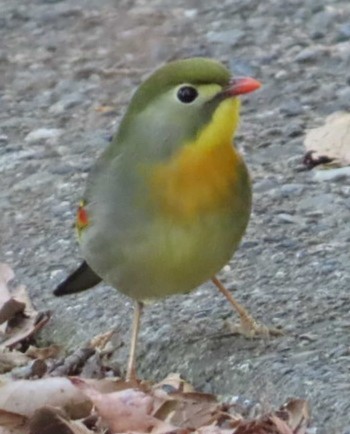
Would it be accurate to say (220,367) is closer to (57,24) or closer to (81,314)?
(81,314)

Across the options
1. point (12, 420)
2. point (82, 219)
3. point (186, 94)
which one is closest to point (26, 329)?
point (82, 219)

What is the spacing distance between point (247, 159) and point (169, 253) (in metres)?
1.72

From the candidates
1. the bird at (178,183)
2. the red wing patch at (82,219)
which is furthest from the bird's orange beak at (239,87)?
the red wing patch at (82,219)

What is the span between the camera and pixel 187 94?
3.89 m

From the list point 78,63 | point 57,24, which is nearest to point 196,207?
point 78,63

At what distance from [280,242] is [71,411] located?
1269 millimetres

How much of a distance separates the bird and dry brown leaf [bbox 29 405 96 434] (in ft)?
1.53

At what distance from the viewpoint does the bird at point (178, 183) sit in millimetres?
3854

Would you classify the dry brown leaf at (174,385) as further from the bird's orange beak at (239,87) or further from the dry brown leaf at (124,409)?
the bird's orange beak at (239,87)

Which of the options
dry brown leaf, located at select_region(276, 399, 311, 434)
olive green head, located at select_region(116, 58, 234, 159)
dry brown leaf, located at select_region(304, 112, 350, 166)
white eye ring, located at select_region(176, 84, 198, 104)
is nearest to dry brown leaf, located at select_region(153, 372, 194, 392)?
dry brown leaf, located at select_region(276, 399, 311, 434)

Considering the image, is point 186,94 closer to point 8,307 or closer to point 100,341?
point 100,341

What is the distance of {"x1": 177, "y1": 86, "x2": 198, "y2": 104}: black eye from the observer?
3885 mm

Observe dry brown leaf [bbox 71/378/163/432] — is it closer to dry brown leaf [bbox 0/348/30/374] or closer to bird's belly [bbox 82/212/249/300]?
bird's belly [bbox 82/212/249/300]

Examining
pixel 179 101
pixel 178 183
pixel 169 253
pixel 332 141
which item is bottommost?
pixel 332 141
